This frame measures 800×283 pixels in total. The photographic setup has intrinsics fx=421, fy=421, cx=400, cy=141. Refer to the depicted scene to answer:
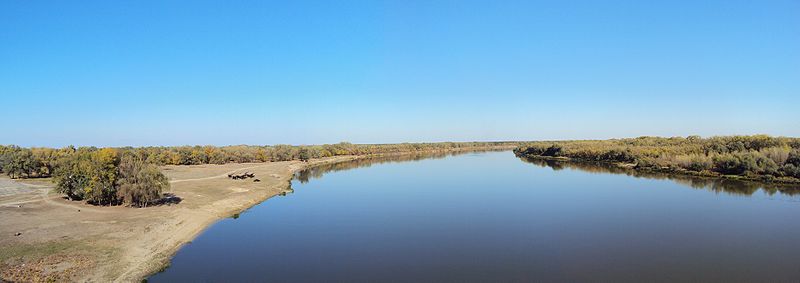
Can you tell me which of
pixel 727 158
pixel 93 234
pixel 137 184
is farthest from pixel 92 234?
pixel 727 158

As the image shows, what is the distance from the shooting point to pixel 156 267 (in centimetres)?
1717

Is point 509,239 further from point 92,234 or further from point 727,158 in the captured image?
point 727,158

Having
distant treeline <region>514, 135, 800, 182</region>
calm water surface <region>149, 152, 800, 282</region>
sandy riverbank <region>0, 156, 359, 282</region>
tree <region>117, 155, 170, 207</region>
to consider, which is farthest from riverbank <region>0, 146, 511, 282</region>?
distant treeline <region>514, 135, 800, 182</region>

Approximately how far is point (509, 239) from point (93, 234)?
2077 cm

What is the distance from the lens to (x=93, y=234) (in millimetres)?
20859

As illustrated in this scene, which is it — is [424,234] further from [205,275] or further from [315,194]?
[315,194]

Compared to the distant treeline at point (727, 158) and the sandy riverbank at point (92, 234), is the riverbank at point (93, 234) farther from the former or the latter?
the distant treeline at point (727, 158)

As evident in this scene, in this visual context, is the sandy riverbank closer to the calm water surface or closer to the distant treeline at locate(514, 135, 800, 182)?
the calm water surface

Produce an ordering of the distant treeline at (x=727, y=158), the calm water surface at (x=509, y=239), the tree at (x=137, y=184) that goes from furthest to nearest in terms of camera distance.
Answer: the distant treeline at (x=727, y=158), the tree at (x=137, y=184), the calm water surface at (x=509, y=239)

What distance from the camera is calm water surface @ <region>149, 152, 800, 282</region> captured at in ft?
53.1

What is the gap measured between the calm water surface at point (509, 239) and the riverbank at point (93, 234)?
1364mm

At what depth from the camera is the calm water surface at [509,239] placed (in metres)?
16.2

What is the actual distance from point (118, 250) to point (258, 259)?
20.2ft

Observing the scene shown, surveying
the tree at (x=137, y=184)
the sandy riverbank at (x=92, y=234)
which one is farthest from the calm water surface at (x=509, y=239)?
the tree at (x=137, y=184)
